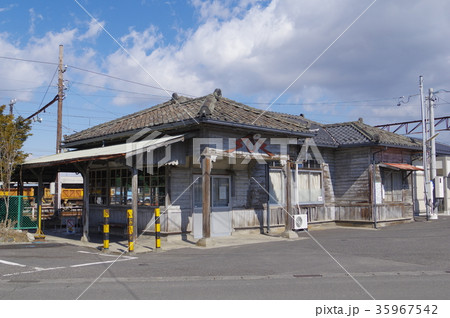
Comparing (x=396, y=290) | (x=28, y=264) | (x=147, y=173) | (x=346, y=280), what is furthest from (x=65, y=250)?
(x=396, y=290)

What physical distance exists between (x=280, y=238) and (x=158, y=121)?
19.2 feet

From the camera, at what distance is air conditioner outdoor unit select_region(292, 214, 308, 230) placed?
17000 millimetres

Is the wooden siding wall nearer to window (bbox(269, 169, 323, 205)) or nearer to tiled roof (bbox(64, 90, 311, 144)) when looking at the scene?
window (bbox(269, 169, 323, 205))

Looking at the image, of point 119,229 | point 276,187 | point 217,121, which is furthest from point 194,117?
point 276,187

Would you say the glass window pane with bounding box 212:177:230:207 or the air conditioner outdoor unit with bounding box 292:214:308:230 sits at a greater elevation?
the glass window pane with bounding box 212:177:230:207

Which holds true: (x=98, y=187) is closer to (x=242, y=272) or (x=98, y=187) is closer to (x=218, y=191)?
(x=218, y=191)

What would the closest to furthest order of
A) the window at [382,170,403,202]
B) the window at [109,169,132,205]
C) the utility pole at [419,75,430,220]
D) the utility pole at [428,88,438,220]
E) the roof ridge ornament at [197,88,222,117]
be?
the roof ridge ornament at [197,88,222,117] → the window at [109,169,132,205] → the window at [382,170,403,202] → the utility pole at [419,75,430,220] → the utility pole at [428,88,438,220]

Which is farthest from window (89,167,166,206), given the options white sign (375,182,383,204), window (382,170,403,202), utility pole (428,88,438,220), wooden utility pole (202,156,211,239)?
utility pole (428,88,438,220)

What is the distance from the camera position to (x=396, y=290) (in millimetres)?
7062

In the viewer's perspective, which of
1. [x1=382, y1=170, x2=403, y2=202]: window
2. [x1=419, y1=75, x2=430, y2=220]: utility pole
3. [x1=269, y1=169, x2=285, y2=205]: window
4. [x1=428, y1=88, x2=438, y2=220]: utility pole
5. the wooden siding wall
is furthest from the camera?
[x1=428, y1=88, x2=438, y2=220]: utility pole

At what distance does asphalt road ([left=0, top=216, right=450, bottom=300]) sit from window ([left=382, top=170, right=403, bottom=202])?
602 centimetres

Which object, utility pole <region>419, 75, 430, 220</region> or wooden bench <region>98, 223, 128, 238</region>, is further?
utility pole <region>419, 75, 430, 220</region>

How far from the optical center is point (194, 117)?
13.1 m

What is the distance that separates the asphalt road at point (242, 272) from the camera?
698 cm
